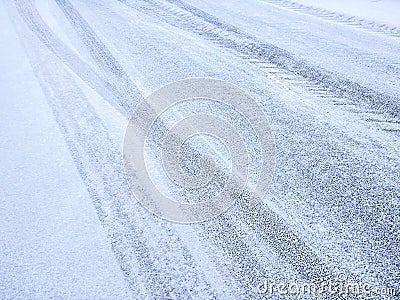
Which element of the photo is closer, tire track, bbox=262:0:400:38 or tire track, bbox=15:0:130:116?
tire track, bbox=15:0:130:116

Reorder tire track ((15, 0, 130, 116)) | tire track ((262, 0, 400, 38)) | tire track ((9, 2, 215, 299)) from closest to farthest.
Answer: tire track ((9, 2, 215, 299)), tire track ((15, 0, 130, 116)), tire track ((262, 0, 400, 38))

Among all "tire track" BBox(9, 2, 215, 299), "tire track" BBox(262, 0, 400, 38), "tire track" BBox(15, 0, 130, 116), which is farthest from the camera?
"tire track" BBox(262, 0, 400, 38)

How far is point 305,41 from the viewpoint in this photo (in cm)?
618

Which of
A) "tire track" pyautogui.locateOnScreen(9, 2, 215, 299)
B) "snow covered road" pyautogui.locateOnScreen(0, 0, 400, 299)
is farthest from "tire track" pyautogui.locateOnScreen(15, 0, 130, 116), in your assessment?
"tire track" pyautogui.locateOnScreen(9, 2, 215, 299)

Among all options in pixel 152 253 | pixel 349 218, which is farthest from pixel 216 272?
pixel 349 218

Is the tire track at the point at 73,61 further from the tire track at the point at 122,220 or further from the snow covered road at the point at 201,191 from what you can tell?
the tire track at the point at 122,220

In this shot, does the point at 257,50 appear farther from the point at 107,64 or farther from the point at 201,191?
the point at 201,191

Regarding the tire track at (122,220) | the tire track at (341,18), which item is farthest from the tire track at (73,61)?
the tire track at (341,18)

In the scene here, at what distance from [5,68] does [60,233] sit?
3563 millimetres

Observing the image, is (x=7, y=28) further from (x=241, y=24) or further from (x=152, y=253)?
(x=152, y=253)

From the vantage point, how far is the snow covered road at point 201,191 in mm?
1976

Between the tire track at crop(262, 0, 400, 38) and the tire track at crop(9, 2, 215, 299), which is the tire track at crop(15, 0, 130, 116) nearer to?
the tire track at crop(9, 2, 215, 299)

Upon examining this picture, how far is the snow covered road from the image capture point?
1976 mm

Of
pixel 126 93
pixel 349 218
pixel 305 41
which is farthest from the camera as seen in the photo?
pixel 305 41
